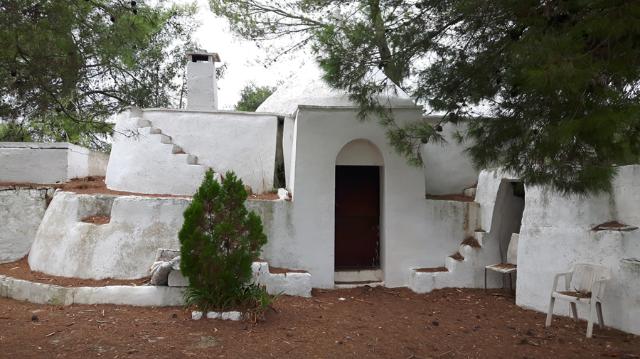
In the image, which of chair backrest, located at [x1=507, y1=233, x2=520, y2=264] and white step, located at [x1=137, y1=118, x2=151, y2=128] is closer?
chair backrest, located at [x1=507, y1=233, x2=520, y2=264]

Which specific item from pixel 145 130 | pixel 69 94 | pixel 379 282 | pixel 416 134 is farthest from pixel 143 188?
pixel 416 134

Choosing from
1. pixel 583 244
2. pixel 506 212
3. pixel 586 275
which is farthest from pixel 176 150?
pixel 586 275

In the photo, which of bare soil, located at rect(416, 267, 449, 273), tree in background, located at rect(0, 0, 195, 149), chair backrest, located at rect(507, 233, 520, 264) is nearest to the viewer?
tree in background, located at rect(0, 0, 195, 149)

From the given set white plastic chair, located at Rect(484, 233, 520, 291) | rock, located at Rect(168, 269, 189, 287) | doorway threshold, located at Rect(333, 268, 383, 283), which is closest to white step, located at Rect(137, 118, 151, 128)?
rock, located at Rect(168, 269, 189, 287)

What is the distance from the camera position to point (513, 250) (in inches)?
336

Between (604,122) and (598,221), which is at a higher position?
(604,122)

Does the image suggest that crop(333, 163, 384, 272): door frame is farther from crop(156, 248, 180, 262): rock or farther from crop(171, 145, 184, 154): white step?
crop(171, 145, 184, 154): white step

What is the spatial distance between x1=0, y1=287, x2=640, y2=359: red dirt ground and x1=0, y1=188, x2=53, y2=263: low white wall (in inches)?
74.1

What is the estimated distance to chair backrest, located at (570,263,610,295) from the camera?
20.9ft

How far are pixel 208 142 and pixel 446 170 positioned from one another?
5001 mm

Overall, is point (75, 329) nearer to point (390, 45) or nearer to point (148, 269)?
point (148, 269)

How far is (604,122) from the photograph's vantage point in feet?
8.41

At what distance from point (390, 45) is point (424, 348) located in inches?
146

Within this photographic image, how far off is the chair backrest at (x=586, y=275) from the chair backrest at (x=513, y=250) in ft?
5.34
